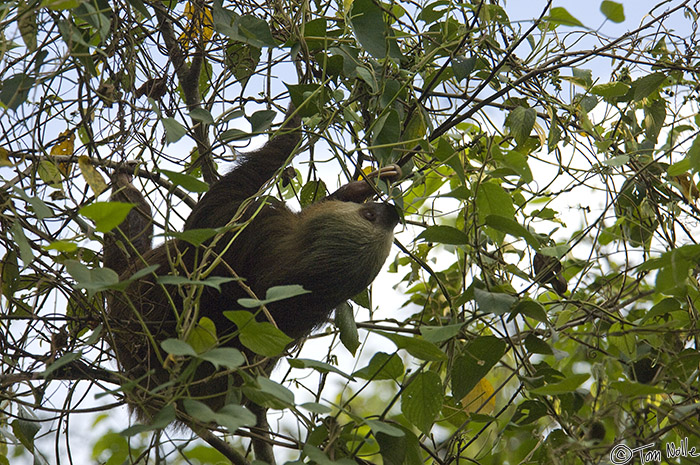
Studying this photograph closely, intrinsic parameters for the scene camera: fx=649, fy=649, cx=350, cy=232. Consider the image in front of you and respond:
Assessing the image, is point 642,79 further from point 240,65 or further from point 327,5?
point 240,65

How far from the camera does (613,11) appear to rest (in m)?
2.10

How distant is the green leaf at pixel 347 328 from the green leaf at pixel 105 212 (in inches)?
58.0

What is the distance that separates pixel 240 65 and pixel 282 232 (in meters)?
0.89

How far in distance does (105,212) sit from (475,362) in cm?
143

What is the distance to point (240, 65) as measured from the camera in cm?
316

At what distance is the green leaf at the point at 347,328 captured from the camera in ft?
9.43

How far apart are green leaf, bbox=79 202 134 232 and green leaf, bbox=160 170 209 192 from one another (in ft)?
0.93

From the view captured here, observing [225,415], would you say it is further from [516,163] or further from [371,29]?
[371,29]

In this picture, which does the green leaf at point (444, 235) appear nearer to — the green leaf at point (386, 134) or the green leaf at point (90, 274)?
the green leaf at point (386, 134)

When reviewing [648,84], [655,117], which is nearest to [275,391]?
[648,84]

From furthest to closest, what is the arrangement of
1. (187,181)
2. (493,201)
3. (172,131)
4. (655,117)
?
1. (655,117)
2. (493,201)
3. (172,131)
4. (187,181)

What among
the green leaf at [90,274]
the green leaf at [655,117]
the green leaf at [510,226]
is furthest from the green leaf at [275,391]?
the green leaf at [655,117]

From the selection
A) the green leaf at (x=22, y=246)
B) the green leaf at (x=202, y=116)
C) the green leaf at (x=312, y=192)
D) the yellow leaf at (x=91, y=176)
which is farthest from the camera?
the green leaf at (x=312, y=192)

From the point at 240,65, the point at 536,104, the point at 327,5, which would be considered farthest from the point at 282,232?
the point at 536,104
